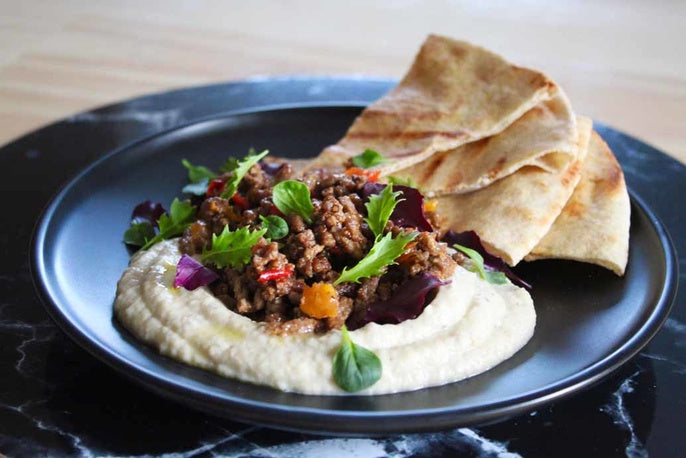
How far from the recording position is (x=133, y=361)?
131 inches

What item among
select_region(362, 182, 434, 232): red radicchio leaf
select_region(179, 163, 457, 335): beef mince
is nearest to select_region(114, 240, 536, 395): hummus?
select_region(179, 163, 457, 335): beef mince

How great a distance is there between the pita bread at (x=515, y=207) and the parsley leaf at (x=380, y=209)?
0.69 metres

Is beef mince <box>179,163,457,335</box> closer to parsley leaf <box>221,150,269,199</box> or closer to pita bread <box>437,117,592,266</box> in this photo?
parsley leaf <box>221,150,269,199</box>

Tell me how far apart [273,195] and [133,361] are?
102 cm

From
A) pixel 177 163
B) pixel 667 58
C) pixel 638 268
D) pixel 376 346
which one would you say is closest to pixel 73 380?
pixel 376 346

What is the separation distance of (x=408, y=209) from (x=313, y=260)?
634 millimetres

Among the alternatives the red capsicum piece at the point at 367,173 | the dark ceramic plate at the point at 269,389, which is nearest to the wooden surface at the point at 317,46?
the dark ceramic plate at the point at 269,389

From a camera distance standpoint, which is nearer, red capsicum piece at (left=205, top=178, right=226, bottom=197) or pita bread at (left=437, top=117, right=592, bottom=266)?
pita bread at (left=437, top=117, right=592, bottom=266)

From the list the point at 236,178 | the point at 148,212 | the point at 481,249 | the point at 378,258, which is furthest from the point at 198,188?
the point at 481,249

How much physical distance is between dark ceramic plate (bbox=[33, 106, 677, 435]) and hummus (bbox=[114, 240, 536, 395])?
5 cm

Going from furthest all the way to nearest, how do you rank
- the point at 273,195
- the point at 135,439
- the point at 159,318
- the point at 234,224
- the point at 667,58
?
the point at 667,58 → the point at 234,224 → the point at 273,195 → the point at 159,318 → the point at 135,439

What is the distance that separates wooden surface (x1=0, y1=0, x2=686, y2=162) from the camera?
23.4ft

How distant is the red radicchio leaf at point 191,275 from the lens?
3.75m

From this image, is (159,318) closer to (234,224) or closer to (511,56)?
(234,224)
